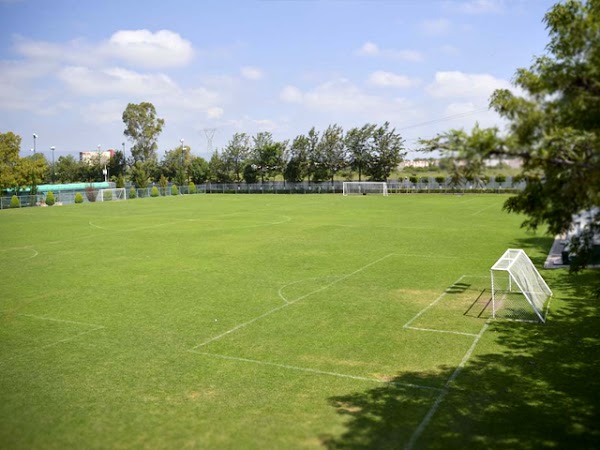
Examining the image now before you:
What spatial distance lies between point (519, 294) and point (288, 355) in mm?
8557

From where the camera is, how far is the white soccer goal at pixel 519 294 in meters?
14.2

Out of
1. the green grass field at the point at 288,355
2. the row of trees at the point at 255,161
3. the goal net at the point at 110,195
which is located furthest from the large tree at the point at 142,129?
the green grass field at the point at 288,355

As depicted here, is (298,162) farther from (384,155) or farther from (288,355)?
(288,355)

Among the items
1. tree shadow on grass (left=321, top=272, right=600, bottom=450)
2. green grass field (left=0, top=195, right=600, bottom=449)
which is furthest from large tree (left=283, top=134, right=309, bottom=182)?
tree shadow on grass (left=321, top=272, right=600, bottom=450)

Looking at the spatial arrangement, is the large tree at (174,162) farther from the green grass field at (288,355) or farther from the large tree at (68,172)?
the green grass field at (288,355)

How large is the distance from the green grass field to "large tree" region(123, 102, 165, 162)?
78.6m

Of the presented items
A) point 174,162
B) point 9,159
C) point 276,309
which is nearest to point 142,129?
point 174,162

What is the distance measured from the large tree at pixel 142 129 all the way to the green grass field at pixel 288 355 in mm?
78575

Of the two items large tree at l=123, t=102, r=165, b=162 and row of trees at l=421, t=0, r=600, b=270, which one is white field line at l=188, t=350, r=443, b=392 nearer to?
row of trees at l=421, t=0, r=600, b=270

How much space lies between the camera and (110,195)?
70.7 meters

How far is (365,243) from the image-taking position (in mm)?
27672

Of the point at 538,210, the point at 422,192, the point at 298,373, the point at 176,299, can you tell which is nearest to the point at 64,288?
the point at 176,299

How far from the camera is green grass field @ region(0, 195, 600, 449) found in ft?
27.8

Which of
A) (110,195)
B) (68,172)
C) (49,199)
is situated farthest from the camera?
(68,172)
